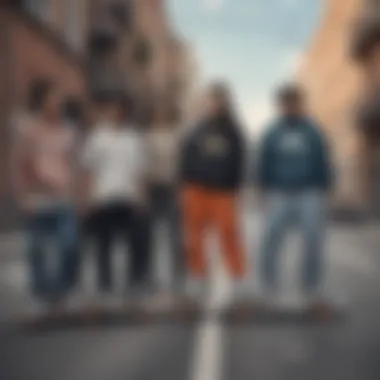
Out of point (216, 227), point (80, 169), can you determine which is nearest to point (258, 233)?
point (216, 227)

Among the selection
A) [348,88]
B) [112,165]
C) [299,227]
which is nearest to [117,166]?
[112,165]

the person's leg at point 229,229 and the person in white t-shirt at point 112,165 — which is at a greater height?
the person in white t-shirt at point 112,165

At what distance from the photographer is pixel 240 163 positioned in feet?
7.82

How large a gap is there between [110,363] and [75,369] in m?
0.08

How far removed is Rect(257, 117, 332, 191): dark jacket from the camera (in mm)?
2375

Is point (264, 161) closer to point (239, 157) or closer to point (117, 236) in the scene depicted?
point (239, 157)

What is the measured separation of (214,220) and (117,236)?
0.22 m

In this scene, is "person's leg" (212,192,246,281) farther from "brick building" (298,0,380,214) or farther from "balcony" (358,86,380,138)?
"balcony" (358,86,380,138)

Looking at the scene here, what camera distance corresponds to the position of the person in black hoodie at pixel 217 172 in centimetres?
238

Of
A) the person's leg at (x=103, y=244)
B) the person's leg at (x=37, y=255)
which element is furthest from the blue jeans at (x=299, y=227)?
the person's leg at (x=37, y=255)

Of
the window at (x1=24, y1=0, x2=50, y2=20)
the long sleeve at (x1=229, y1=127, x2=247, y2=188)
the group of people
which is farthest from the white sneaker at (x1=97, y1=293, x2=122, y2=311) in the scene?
the window at (x1=24, y1=0, x2=50, y2=20)

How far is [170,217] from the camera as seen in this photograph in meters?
2.40

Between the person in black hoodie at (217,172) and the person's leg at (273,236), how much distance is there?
0.05 meters

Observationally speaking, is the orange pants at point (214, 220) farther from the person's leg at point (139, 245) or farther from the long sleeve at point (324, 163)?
the long sleeve at point (324, 163)
